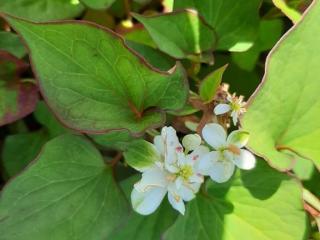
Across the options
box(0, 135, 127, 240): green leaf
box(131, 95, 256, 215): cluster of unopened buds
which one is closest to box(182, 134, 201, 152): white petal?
box(131, 95, 256, 215): cluster of unopened buds

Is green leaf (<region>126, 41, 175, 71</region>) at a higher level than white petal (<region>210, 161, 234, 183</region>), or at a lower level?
lower

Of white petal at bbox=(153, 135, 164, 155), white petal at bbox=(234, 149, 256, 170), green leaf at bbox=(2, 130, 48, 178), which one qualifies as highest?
white petal at bbox=(234, 149, 256, 170)

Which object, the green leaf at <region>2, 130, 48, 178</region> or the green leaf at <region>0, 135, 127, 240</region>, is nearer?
the green leaf at <region>0, 135, 127, 240</region>

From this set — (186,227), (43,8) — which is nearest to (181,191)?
(186,227)

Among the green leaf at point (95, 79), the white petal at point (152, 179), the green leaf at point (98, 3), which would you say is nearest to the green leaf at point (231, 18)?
the green leaf at point (98, 3)

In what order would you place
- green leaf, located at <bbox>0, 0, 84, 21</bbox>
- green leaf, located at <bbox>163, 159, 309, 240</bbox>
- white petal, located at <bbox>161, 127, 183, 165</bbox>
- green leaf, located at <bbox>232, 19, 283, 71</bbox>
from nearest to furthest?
1. white petal, located at <bbox>161, 127, 183, 165</bbox>
2. green leaf, located at <bbox>163, 159, 309, 240</bbox>
3. green leaf, located at <bbox>0, 0, 84, 21</bbox>
4. green leaf, located at <bbox>232, 19, 283, 71</bbox>

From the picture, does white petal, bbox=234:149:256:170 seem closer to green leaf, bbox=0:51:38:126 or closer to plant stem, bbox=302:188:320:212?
plant stem, bbox=302:188:320:212
